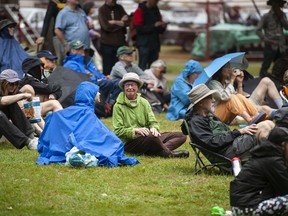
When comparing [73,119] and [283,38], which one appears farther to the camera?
[283,38]

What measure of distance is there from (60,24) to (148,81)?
2092 mm

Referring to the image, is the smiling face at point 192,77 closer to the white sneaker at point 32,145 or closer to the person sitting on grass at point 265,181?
the white sneaker at point 32,145

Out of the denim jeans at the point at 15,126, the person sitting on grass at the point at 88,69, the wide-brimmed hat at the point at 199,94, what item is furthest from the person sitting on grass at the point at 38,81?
the wide-brimmed hat at the point at 199,94

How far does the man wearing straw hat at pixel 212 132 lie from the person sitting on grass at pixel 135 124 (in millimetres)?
1456

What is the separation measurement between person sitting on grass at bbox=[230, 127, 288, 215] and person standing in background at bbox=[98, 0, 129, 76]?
1083 cm

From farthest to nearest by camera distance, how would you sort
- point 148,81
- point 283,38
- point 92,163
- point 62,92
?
point 283,38
point 148,81
point 62,92
point 92,163

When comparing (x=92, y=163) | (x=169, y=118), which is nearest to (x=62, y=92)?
(x=169, y=118)

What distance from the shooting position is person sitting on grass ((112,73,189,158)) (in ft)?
40.8

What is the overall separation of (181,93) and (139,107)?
3.67 meters

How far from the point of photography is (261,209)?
27.8 ft

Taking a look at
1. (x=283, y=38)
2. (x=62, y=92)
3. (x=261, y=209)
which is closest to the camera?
(x=261, y=209)

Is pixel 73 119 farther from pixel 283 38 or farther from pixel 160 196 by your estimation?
pixel 283 38

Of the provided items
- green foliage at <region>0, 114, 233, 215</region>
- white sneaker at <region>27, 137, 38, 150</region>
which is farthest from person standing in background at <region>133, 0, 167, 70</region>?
green foliage at <region>0, 114, 233, 215</region>

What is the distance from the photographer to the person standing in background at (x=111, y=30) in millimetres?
19266
